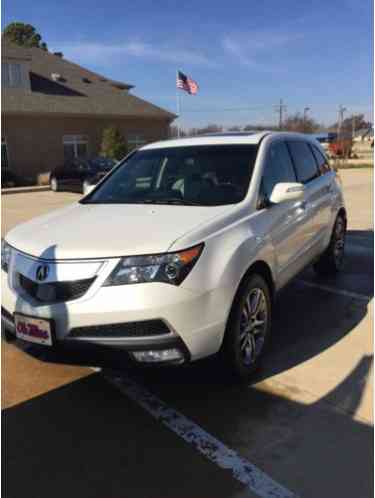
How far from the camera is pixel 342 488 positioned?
2.46 metres

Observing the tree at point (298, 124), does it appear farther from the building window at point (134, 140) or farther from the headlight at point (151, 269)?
the headlight at point (151, 269)

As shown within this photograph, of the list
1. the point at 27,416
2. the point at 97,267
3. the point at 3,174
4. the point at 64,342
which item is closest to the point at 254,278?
the point at 97,267

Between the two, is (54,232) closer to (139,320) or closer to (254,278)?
(139,320)

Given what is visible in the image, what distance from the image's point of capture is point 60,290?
2992mm

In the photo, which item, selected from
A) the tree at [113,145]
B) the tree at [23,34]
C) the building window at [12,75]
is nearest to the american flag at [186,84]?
the tree at [113,145]

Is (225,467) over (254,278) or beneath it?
beneath

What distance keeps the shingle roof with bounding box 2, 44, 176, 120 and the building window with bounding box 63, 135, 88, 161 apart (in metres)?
1.41

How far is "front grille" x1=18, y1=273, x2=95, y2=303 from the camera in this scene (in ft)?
9.65

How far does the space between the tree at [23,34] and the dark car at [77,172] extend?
39.4 m

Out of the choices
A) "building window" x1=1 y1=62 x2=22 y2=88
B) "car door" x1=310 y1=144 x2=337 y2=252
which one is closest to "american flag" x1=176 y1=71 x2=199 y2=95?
"building window" x1=1 y1=62 x2=22 y2=88

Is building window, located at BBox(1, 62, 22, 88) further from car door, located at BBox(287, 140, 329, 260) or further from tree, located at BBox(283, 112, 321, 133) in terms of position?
tree, located at BBox(283, 112, 321, 133)

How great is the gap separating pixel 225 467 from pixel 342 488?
1.95ft

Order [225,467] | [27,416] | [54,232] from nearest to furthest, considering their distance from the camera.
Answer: [225,467] < [27,416] < [54,232]

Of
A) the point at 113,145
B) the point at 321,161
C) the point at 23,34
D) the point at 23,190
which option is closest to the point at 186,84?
the point at 113,145
